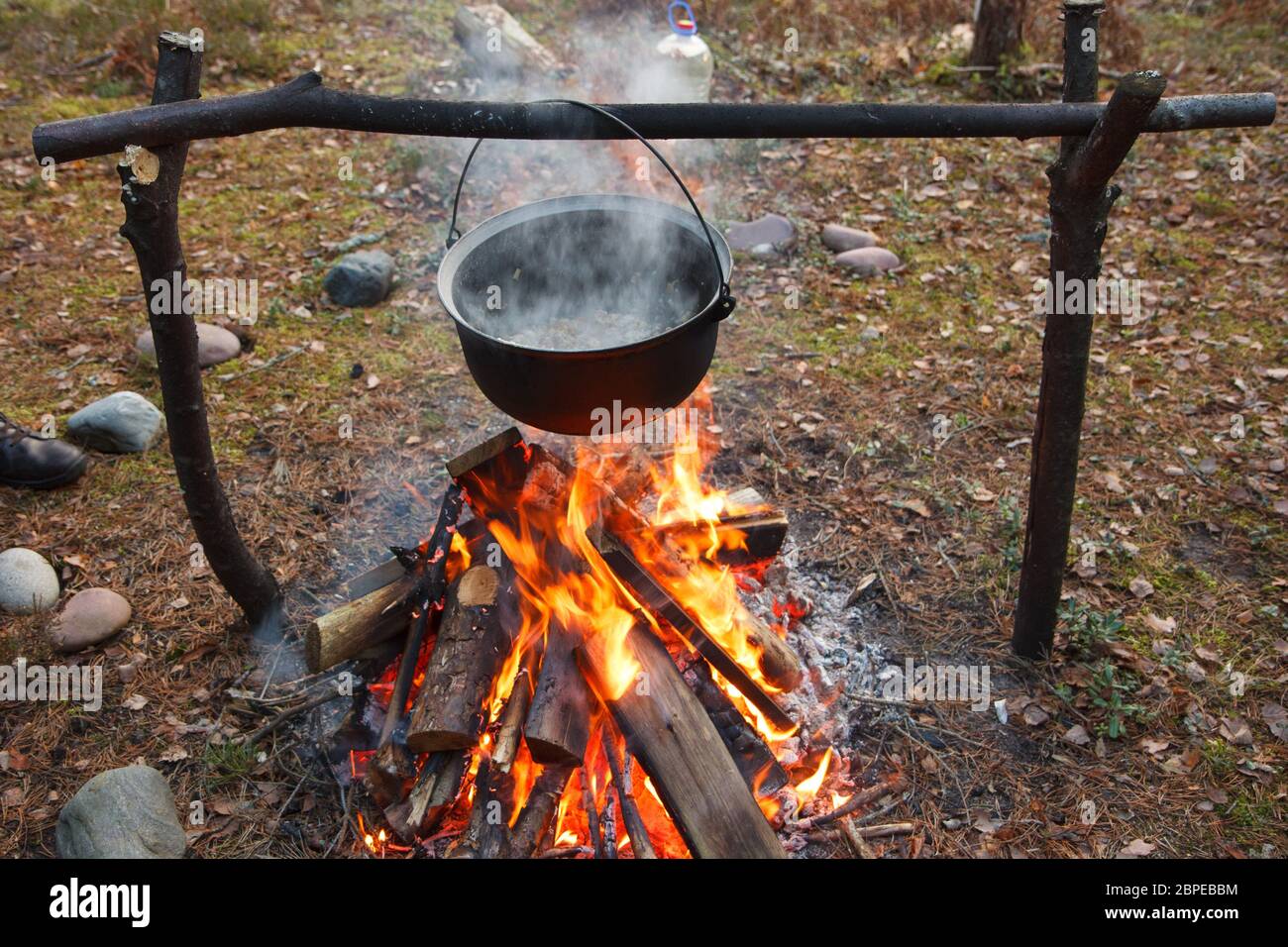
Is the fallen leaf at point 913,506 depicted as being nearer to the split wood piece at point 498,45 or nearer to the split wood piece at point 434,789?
the split wood piece at point 434,789

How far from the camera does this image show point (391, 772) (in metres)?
3.24

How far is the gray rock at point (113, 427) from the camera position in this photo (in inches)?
201

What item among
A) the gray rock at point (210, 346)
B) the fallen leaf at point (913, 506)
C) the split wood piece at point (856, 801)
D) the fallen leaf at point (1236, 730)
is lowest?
the split wood piece at point (856, 801)

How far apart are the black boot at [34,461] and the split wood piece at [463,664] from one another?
2760 mm

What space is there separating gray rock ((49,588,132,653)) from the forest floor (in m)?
Result: 0.08

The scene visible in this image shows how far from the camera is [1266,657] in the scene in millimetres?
3971

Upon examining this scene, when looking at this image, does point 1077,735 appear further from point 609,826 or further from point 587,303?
point 587,303

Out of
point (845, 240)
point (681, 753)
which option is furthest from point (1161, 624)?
point (845, 240)

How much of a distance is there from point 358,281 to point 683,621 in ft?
14.2

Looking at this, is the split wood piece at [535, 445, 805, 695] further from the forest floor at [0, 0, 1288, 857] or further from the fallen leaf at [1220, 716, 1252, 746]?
the fallen leaf at [1220, 716, 1252, 746]

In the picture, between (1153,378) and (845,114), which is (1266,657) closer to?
(1153,378)

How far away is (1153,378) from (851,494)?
249 centimetres

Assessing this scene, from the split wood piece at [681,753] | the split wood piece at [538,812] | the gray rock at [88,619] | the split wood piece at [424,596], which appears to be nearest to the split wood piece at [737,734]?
the split wood piece at [681,753]

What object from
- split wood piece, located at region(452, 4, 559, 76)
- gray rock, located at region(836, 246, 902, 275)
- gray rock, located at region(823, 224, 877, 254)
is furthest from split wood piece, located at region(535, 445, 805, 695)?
split wood piece, located at region(452, 4, 559, 76)
